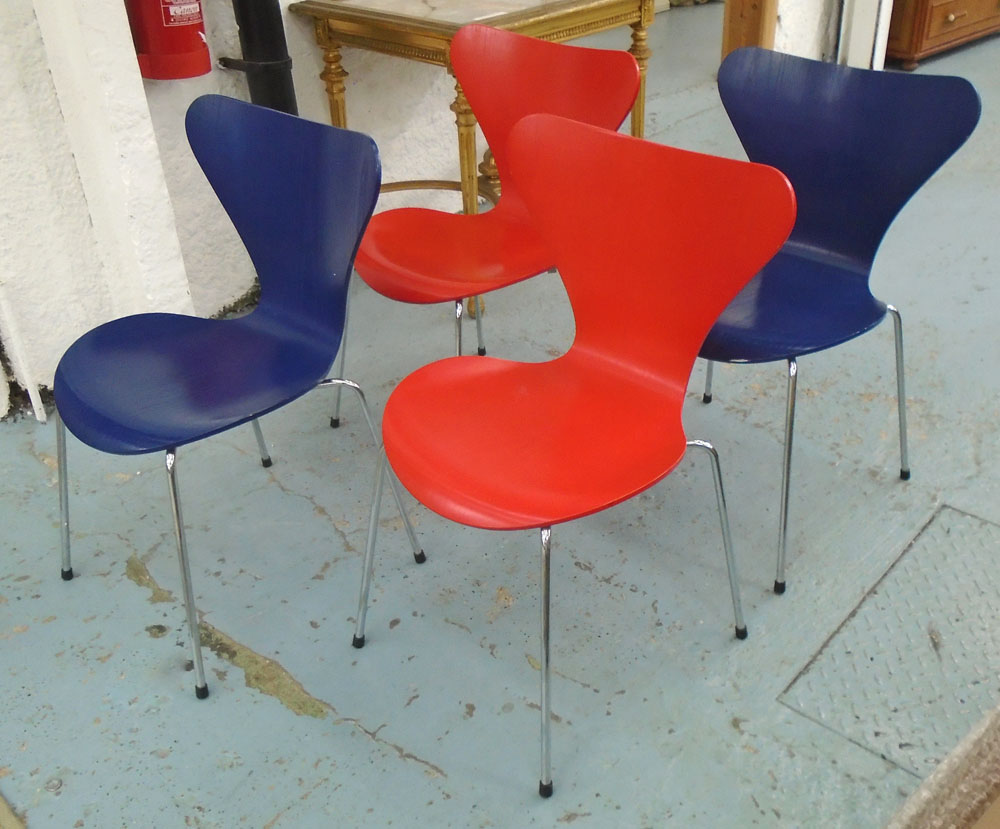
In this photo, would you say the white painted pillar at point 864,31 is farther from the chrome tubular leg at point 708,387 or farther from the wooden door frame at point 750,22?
the chrome tubular leg at point 708,387

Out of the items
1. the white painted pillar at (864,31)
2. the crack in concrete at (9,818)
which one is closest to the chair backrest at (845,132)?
the crack in concrete at (9,818)

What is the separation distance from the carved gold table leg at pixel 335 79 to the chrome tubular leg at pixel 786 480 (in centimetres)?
161

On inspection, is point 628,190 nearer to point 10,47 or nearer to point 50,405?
point 10,47

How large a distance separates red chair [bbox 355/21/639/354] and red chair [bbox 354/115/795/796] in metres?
0.40

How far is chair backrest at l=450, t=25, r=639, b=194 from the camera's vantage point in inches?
80.1

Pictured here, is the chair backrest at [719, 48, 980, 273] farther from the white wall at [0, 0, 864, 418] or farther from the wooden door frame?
the wooden door frame

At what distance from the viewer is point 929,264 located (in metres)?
2.81

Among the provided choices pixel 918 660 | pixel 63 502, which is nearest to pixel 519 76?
pixel 63 502

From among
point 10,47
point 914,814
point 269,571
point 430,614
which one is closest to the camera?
point 914,814

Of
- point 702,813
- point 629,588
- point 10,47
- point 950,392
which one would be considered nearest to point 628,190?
point 629,588

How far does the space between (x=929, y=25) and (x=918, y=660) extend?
13.1 ft

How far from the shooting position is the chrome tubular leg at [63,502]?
65.4 inches

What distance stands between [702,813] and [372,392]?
1313 millimetres

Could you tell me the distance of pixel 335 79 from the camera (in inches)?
104
